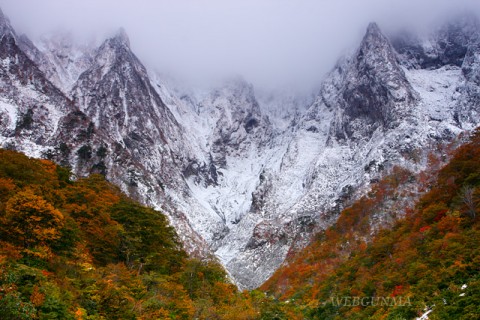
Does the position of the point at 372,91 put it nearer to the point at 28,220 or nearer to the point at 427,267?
the point at 427,267

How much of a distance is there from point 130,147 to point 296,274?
78.5 meters

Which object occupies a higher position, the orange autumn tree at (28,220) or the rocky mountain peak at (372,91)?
the rocky mountain peak at (372,91)

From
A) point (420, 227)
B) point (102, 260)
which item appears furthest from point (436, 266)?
point (102, 260)

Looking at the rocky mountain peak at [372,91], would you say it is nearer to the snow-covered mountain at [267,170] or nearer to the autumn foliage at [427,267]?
the snow-covered mountain at [267,170]

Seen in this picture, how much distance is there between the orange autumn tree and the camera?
22.6m

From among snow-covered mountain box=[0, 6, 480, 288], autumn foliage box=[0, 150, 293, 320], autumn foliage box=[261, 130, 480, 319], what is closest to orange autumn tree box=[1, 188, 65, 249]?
autumn foliage box=[0, 150, 293, 320]

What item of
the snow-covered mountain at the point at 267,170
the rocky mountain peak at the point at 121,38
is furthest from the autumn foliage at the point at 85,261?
the rocky mountain peak at the point at 121,38

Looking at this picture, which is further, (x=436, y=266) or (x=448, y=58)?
(x=448, y=58)

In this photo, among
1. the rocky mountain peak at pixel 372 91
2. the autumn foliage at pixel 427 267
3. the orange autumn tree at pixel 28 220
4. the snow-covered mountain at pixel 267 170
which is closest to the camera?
the orange autumn tree at pixel 28 220

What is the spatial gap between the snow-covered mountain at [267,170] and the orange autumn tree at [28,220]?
71.9 metres

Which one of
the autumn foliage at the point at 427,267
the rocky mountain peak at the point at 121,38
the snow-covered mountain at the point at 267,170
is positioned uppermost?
the rocky mountain peak at the point at 121,38

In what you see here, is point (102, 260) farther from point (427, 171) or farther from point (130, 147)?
point (130, 147)

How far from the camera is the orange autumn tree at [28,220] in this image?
74.2ft

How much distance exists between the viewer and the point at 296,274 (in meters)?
104
